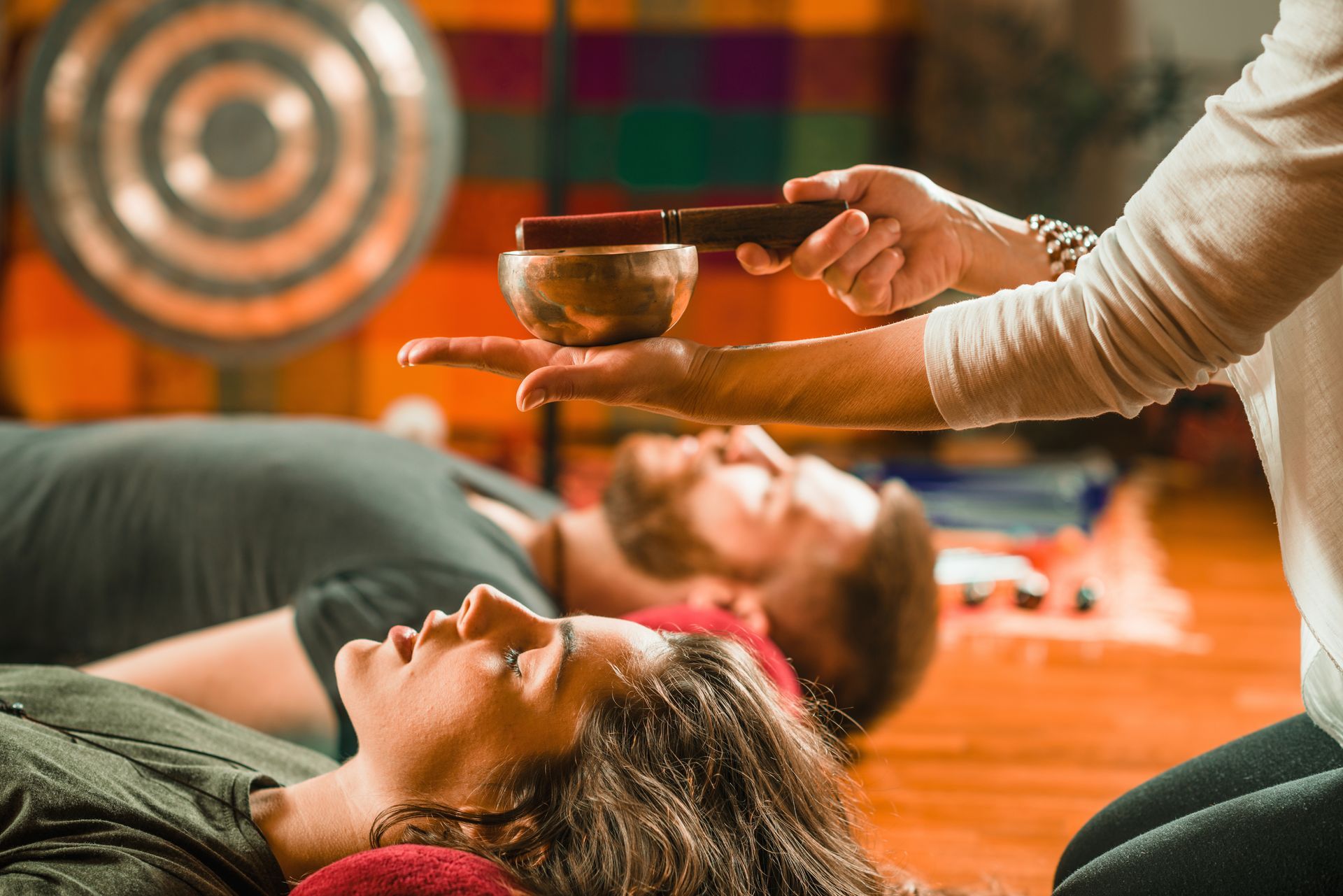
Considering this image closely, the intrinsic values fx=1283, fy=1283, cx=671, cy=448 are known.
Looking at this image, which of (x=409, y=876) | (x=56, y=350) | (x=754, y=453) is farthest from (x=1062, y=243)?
(x=56, y=350)

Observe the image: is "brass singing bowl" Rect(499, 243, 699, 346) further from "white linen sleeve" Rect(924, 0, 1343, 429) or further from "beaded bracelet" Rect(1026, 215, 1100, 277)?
"beaded bracelet" Rect(1026, 215, 1100, 277)

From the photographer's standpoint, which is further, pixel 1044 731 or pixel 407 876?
pixel 1044 731

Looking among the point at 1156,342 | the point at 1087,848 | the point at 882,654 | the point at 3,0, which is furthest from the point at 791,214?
the point at 3,0

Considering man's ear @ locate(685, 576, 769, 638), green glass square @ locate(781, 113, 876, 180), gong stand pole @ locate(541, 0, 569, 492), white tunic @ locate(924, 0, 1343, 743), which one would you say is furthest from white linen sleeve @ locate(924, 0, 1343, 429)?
green glass square @ locate(781, 113, 876, 180)

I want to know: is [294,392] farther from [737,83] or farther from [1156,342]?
[1156,342]

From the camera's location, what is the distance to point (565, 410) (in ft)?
14.1

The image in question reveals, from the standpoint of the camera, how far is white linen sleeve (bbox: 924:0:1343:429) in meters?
0.77

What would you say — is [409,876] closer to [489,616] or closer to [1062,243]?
[489,616]

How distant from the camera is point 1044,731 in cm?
209

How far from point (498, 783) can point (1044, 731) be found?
130 cm

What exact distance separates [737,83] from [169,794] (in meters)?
3.53

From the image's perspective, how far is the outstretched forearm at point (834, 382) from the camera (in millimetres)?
913

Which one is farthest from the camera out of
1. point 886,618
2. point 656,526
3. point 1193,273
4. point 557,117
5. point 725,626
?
point 557,117

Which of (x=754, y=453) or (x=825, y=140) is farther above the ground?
(x=825, y=140)
